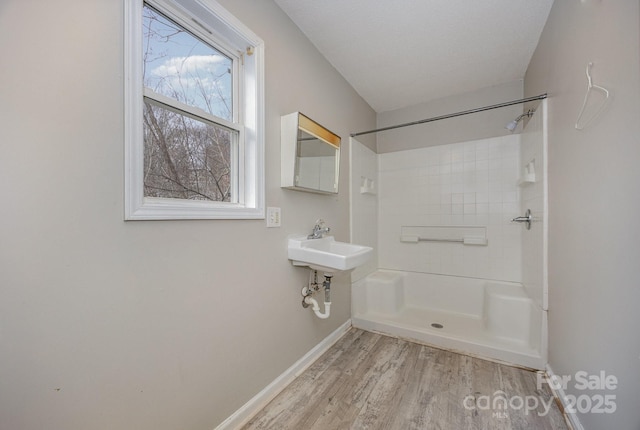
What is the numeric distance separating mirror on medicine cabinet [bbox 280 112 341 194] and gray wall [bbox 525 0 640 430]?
1415 millimetres

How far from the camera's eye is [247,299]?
1372mm

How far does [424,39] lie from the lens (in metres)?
1.85

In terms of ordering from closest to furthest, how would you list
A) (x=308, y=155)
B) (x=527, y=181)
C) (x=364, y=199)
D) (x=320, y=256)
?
(x=320, y=256) < (x=308, y=155) < (x=527, y=181) < (x=364, y=199)

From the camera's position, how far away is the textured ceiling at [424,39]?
1589 mm

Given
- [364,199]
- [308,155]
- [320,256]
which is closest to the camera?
[320,256]

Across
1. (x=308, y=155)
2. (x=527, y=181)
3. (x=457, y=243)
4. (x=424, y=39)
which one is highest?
(x=424, y=39)

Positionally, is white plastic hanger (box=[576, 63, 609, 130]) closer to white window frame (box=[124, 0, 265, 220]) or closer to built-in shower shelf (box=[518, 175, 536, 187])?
built-in shower shelf (box=[518, 175, 536, 187])

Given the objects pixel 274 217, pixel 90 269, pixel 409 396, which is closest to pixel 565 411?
pixel 409 396

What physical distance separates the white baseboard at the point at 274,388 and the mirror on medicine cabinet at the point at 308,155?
120 cm

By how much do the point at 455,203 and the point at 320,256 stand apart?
1907mm

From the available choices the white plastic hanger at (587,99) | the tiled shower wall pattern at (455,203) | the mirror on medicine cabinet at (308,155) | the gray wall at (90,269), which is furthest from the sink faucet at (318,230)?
the white plastic hanger at (587,99)

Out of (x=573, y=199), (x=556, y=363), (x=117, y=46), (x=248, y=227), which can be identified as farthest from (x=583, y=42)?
(x=117, y=46)

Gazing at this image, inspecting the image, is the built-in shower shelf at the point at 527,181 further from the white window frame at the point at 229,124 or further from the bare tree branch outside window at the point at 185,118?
the bare tree branch outside window at the point at 185,118

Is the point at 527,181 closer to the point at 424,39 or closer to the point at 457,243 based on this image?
the point at 457,243
